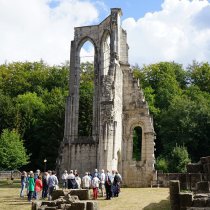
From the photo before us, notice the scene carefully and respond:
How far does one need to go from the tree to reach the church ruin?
10.1m

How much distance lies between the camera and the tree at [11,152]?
148 ft

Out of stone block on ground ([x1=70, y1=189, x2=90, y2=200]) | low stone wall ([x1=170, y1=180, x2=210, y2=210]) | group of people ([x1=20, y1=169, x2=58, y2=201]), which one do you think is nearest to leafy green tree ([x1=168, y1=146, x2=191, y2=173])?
group of people ([x1=20, y1=169, x2=58, y2=201])

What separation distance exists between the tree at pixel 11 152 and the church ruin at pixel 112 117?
10.1m

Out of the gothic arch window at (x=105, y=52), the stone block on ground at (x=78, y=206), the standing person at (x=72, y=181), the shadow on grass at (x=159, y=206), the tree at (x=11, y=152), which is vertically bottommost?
the shadow on grass at (x=159, y=206)

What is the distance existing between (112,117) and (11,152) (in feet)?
62.9

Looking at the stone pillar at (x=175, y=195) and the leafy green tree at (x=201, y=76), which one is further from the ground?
the leafy green tree at (x=201, y=76)

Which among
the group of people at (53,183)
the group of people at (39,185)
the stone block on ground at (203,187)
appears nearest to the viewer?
the stone block on ground at (203,187)

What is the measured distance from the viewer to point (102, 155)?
29219 millimetres

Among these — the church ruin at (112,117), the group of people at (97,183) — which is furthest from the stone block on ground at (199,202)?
the church ruin at (112,117)

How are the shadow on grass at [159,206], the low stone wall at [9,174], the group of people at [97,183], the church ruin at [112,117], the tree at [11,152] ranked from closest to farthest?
the shadow on grass at [159,206] → the group of people at [97,183] → the church ruin at [112,117] → the low stone wall at [9,174] → the tree at [11,152]

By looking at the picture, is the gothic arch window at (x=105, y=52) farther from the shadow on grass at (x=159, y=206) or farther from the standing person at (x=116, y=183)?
the shadow on grass at (x=159, y=206)

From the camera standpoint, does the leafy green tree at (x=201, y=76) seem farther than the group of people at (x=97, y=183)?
Yes

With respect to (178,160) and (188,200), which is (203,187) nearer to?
(188,200)

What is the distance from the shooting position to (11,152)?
44969 mm
